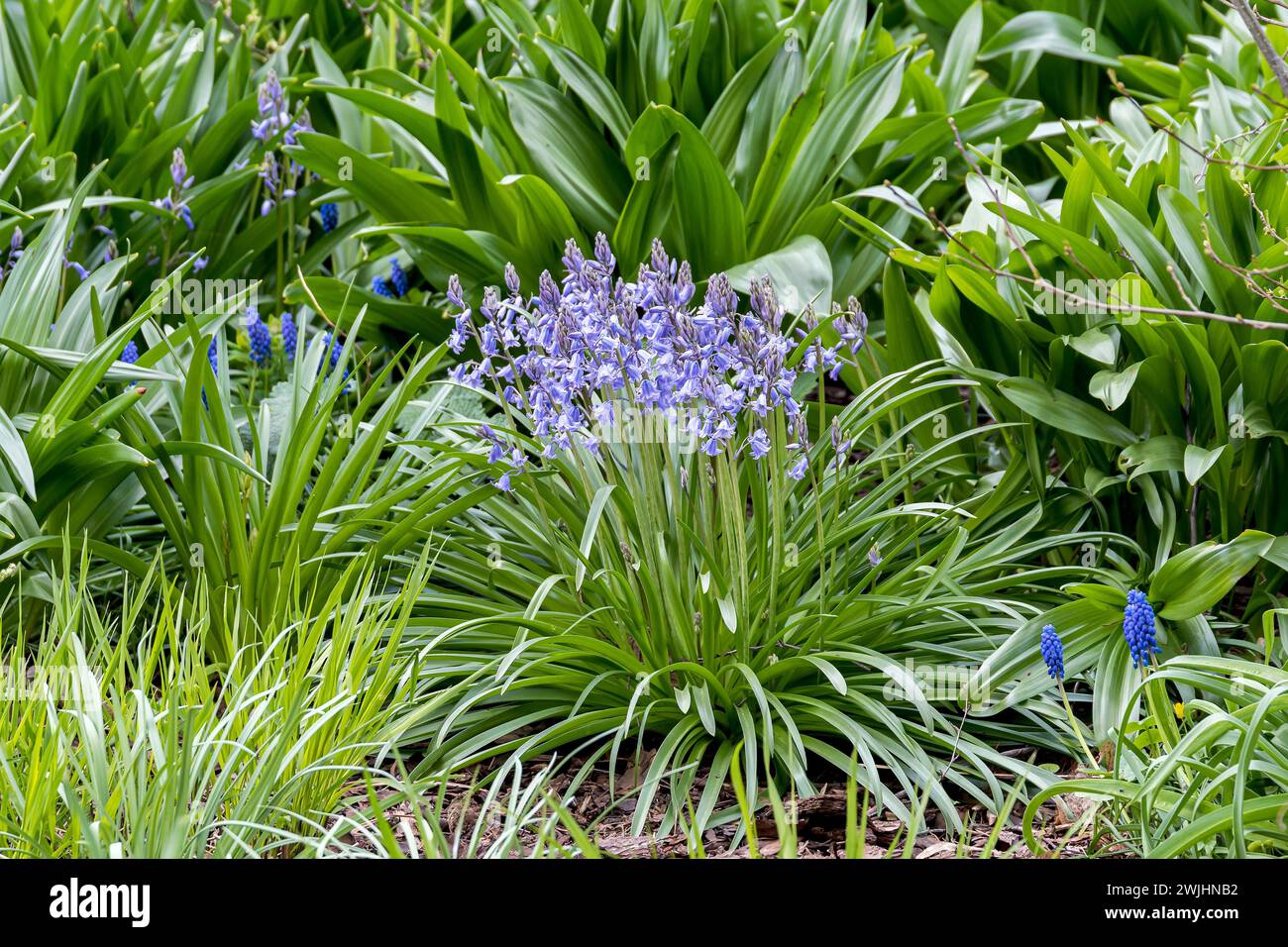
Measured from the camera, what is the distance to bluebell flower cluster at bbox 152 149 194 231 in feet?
11.7

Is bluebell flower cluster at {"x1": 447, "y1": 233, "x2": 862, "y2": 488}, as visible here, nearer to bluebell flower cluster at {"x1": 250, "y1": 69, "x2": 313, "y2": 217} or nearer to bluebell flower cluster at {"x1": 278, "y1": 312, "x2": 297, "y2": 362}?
bluebell flower cluster at {"x1": 278, "y1": 312, "x2": 297, "y2": 362}

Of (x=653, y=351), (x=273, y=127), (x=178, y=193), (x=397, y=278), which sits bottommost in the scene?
(x=653, y=351)

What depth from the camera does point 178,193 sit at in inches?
143

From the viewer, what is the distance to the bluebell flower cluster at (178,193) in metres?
3.57

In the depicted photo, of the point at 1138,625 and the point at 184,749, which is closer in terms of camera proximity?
the point at 184,749

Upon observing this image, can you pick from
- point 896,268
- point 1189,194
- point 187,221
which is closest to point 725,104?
point 896,268

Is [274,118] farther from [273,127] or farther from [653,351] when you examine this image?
[653,351]

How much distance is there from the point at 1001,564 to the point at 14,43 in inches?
142

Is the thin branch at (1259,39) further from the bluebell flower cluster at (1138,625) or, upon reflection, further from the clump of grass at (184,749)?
the clump of grass at (184,749)

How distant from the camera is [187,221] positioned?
3631mm

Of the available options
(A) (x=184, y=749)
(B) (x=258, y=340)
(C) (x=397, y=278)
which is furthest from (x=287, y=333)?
(A) (x=184, y=749)

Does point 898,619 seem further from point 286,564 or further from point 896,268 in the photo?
point 286,564

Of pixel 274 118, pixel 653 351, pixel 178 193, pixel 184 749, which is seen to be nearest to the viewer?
pixel 184 749

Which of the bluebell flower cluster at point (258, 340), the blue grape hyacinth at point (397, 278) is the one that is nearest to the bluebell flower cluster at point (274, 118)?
the blue grape hyacinth at point (397, 278)
